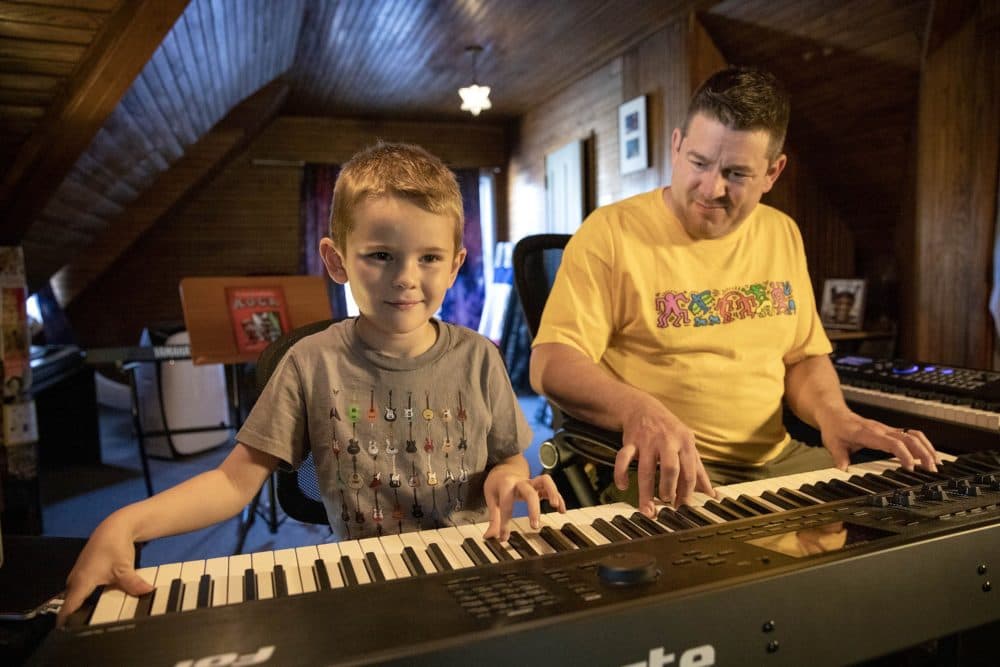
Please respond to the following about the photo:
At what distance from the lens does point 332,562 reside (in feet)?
2.27

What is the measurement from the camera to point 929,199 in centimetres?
289

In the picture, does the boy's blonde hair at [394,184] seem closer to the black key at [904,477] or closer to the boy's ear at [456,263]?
the boy's ear at [456,263]

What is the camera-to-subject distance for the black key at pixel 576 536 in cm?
73

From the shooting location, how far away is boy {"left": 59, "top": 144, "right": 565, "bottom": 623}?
2.92 feet

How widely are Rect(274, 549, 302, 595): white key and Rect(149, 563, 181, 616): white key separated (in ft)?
0.31

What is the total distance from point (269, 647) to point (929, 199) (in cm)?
319

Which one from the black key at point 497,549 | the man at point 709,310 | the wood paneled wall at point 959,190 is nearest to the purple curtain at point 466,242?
the wood paneled wall at point 959,190

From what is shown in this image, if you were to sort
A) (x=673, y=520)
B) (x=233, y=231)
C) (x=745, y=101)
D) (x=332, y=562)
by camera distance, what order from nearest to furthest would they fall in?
(x=332, y=562), (x=673, y=520), (x=745, y=101), (x=233, y=231)

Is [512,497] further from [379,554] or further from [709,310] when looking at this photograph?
[709,310]

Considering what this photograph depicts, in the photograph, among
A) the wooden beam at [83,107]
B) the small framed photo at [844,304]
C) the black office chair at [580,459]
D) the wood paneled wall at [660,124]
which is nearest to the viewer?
the black office chair at [580,459]

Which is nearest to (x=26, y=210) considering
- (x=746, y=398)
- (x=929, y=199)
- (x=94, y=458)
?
(x=94, y=458)

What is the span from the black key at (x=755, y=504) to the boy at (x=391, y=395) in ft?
0.83

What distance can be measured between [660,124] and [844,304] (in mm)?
1885

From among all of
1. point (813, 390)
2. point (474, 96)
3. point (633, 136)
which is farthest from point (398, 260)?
point (474, 96)
